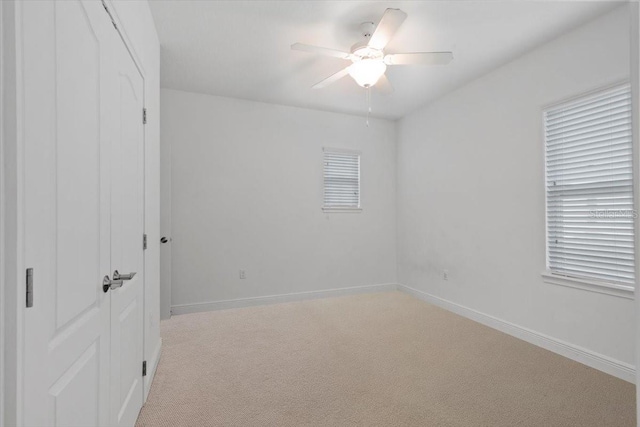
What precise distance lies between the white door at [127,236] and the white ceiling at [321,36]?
989 mm

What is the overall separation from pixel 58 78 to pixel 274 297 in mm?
3727

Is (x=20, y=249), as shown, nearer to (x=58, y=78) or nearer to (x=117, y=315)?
(x=58, y=78)

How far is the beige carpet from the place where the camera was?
192cm

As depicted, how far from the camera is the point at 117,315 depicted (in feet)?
4.89

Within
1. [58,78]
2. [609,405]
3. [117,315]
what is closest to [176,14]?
[58,78]

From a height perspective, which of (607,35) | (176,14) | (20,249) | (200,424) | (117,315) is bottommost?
(200,424)

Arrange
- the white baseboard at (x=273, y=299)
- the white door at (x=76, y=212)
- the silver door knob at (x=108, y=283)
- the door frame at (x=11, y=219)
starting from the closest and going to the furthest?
the door frame at (x=11, y=219), the white door at (x=76, y=212), the silver door knob at (x=108, y=283), the white baseboard at (x=273, y=299)

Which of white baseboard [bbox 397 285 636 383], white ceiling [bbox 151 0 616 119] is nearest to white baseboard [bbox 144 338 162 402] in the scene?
white ceiling [bbox 151 0 616 119]

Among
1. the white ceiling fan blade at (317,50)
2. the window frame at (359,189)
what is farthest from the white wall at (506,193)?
the white ceiling fan blade at (317,50)

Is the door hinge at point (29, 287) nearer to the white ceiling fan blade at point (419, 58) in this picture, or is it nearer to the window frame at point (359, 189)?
the white ceiling fan blade at point (419, 58)

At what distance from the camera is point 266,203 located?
169 inches

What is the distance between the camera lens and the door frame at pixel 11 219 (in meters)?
0.68

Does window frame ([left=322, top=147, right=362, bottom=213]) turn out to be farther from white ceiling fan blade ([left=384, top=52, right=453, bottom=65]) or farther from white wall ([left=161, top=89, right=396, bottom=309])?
white ceiling fan blade ([left=384, top=52, right=453, bottom=65])

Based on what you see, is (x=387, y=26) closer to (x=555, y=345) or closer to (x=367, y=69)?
(x=367, y=69)
